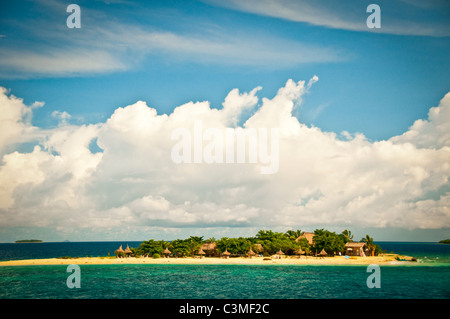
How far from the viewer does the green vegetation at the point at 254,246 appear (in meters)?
73.8

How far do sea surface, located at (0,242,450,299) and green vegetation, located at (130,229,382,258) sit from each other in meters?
12.4

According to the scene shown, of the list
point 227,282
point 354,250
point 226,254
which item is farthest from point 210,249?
point 354,250

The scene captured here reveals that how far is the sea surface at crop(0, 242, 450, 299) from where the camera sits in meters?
36.9

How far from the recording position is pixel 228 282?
4459 cm

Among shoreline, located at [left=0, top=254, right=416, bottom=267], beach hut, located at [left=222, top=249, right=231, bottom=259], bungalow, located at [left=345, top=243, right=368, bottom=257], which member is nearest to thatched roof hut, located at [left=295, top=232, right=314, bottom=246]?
bungalow, located at [left=345, top=243, right=368, bottom=257]

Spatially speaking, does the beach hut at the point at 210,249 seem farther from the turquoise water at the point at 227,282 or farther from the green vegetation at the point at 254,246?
the turquoise water at the point at 227,282

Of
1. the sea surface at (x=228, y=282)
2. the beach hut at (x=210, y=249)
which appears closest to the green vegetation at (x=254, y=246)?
the beach hut at (x=210, y=249)

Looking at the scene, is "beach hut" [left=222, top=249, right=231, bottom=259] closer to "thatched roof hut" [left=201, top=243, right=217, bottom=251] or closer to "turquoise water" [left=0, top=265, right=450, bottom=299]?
"thatched roof hut" [left=201, top=243, right=217, bottom=251]

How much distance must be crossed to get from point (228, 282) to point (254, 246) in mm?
31491

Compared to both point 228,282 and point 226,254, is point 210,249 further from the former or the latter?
point 228,282

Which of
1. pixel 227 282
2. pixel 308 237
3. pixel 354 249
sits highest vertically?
pixel 308 237

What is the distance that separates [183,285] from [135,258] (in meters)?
33.7
